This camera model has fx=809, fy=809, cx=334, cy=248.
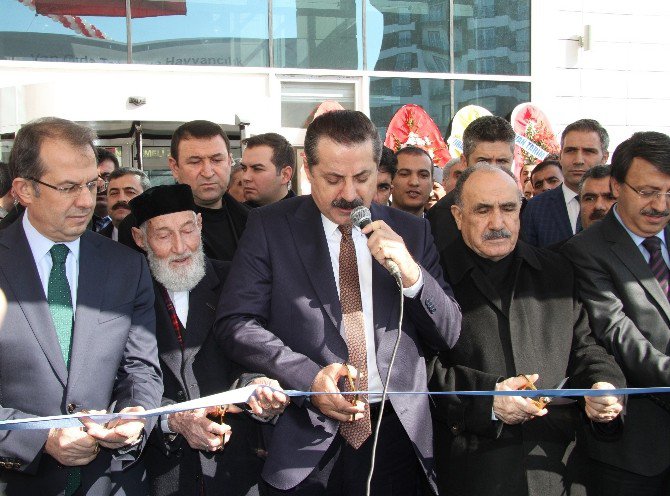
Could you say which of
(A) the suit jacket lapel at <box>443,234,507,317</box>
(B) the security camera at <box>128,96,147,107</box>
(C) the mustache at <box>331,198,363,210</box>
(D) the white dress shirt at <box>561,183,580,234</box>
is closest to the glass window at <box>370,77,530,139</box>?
(B) the security camera at <box>128,96,147,107</box>

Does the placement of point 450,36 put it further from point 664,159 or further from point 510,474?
point 510,474

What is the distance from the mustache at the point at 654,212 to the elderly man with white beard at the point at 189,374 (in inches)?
73.4

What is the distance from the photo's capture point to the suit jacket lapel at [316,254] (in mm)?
2986

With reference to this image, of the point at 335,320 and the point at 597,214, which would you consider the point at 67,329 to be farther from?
the point at 597,214

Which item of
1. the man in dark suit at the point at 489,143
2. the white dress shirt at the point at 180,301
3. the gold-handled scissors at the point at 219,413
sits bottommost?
the gold-handled scissors at the point at 219,413

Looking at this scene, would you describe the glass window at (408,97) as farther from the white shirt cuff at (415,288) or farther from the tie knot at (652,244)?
the white shirt cuff at (415,288)

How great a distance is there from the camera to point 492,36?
12.5 m

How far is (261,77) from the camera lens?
1155 cm

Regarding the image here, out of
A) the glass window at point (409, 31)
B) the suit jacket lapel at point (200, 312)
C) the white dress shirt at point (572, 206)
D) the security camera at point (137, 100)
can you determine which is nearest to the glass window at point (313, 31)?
the glass window at point (409, 31)

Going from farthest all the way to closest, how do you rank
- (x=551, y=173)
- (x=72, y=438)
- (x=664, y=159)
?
(x=551, y=173) → (x=664, y=159) → (x=72, y=438)

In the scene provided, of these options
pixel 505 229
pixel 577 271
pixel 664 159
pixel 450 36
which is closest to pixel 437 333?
pixel 505 229

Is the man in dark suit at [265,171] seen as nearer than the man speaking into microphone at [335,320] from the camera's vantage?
No

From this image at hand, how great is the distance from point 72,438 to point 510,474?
162 centimetres

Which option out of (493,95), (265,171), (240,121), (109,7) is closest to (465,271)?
(265,171)
